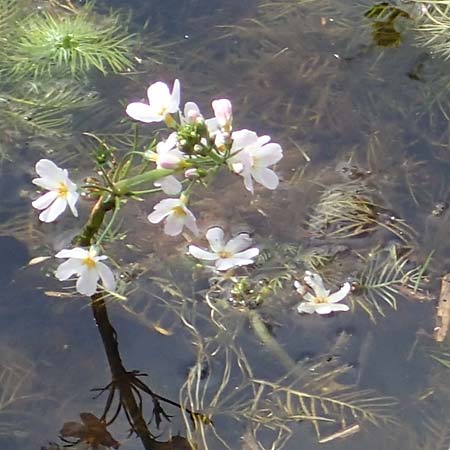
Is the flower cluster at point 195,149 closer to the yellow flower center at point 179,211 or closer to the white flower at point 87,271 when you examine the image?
the yellow flower center at point 179,211

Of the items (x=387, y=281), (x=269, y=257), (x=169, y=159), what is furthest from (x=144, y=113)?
(x=387, y=281)

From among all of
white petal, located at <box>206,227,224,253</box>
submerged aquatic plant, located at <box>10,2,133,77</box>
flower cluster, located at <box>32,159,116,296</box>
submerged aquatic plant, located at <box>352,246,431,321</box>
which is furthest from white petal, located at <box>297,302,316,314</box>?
submerged aquatic plant, located at <box>10,2,133,77</box>

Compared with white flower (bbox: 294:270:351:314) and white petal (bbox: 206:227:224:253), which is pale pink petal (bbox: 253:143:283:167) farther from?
white flower (bbox: 294:270:351:314)

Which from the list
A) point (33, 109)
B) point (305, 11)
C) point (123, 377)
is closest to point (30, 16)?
point (33, 109)

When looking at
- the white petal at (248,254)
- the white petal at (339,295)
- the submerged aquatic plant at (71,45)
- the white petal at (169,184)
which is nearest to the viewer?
the white petal at (169,184)

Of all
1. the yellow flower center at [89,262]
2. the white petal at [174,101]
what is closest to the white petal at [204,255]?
the yellow flower center at [89,262]

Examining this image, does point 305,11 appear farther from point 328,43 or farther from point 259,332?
point 259,332
